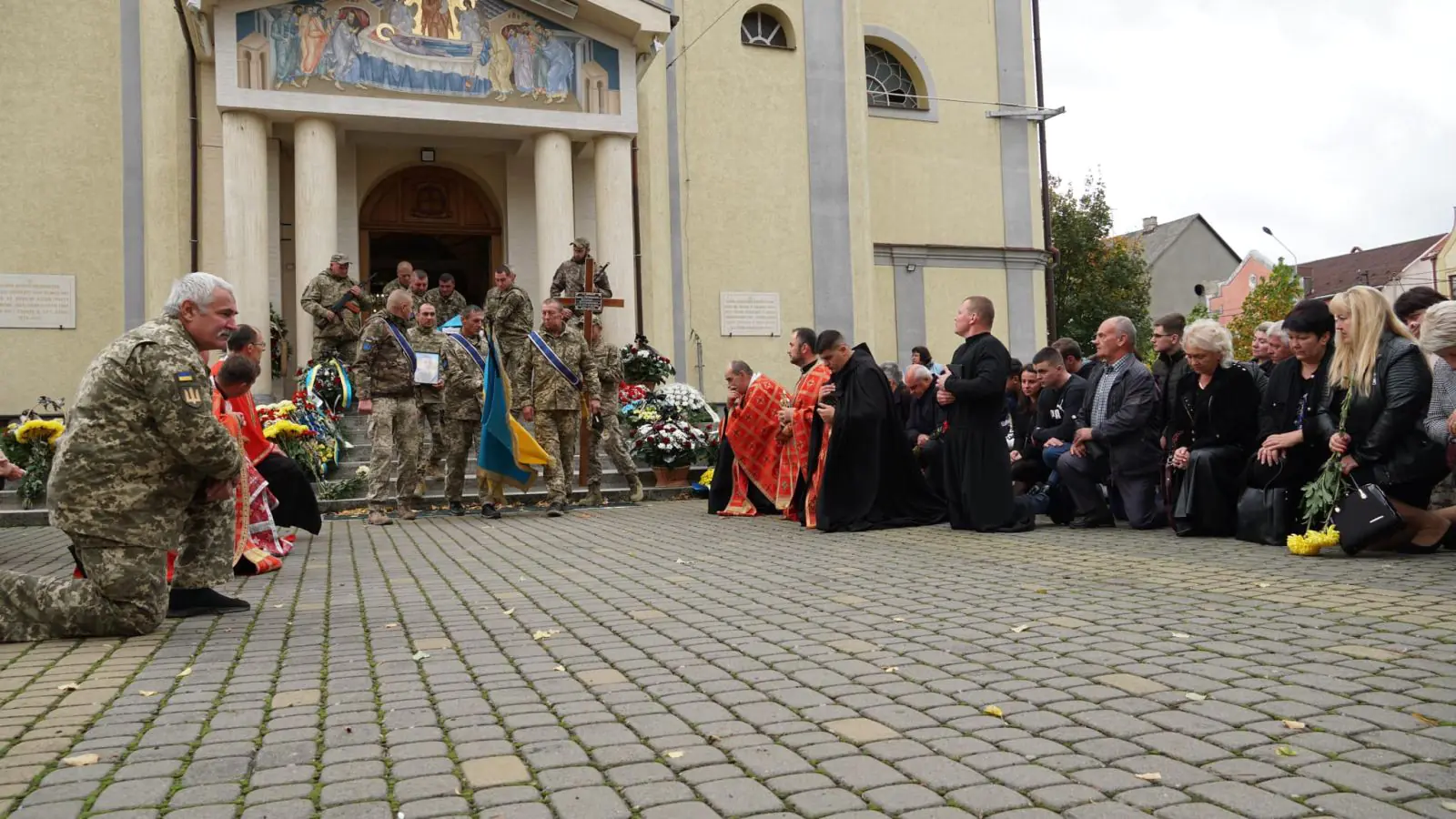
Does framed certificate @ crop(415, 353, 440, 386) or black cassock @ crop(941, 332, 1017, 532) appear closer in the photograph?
black cassock @ crop(941, 332, 1017, 532)

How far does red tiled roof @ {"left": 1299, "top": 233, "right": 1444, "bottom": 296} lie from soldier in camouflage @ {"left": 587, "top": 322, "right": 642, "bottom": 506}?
60222 mm

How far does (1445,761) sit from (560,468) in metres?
10.7

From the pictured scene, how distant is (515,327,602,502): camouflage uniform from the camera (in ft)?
43.1

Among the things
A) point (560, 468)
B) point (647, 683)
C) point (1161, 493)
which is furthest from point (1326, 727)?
point (560, 468)

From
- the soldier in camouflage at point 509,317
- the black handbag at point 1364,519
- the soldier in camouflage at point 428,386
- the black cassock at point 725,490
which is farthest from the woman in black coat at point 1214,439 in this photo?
the soldier in camouflage at point 509,317

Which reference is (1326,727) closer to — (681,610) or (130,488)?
(681,610)

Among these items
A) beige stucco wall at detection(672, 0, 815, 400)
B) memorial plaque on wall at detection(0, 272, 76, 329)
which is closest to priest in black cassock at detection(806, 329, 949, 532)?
beige stucco wall at detection(672, 0, 815, 400)

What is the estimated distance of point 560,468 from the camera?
1325cm

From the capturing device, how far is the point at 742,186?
23.7 meters

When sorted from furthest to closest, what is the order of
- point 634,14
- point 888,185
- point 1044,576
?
point 888,185 → point 634,14 → point 1044,576

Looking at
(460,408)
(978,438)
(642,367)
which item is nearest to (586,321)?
(460,408)

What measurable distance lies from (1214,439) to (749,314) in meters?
14.9

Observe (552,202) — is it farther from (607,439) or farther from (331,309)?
(607,439)

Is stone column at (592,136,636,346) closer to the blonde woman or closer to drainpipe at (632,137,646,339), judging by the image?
drainpipe at (632,137,646,339)
